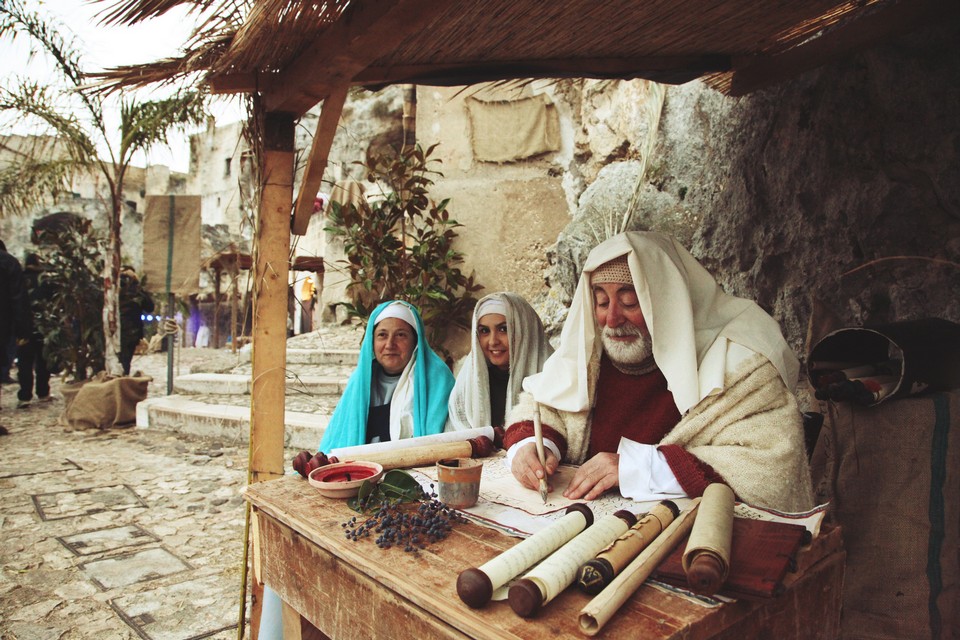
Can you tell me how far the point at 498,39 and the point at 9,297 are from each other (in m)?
7.14

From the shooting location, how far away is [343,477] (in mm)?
1966

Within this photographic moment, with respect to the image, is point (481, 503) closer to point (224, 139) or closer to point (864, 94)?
point (864, 94)

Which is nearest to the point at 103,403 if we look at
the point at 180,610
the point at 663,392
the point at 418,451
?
the point at 180,610

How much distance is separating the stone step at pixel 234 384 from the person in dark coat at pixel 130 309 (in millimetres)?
862

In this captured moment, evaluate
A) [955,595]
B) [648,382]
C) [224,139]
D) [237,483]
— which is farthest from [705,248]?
[224,139]

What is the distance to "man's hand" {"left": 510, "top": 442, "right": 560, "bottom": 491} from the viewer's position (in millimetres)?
1974

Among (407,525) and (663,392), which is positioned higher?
(663,392)

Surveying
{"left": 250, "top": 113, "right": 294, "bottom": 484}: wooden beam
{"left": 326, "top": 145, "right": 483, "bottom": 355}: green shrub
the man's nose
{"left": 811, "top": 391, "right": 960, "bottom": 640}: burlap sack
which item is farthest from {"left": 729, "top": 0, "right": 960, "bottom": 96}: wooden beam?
{"left": 326, "top": 145, "right": 483, "bottom": 355}: green shrub

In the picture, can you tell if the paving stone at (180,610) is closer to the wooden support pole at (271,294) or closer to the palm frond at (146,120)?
the wooden support pole at (271,294)

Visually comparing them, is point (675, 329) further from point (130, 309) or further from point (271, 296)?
point (130, 309)

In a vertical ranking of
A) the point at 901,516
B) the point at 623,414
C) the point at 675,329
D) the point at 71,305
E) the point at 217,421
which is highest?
the point at 71,305

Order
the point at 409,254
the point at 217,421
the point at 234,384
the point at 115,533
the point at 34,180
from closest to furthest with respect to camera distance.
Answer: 1. the point at 115,533
2. the point at 217,421
3. the point at 409,254
4. the point at 34,180
5. the point at 234,384

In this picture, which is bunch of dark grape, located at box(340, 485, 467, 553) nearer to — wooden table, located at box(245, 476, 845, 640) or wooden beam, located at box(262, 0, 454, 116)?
wooden table, located at box(245, 476, 845, 640)

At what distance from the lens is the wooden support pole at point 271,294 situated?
2695mm
